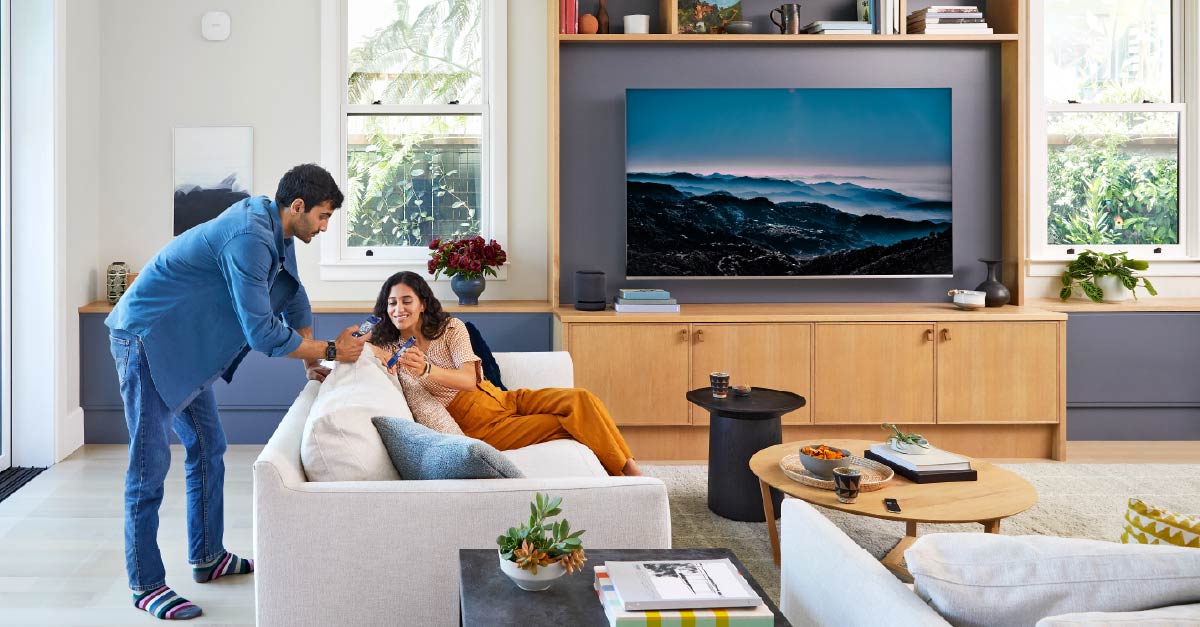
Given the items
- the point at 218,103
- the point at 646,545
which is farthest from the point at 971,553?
the point at 218,103

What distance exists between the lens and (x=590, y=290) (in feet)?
15.8

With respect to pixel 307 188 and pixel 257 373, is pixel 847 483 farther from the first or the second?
pixel 257 373

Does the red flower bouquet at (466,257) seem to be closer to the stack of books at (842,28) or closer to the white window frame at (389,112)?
the white window frame at (389,112)

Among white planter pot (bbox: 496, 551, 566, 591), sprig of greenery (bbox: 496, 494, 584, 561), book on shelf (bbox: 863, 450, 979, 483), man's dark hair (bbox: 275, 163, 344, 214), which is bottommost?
book on shelf (bbox: 863, 450, 979, 483)

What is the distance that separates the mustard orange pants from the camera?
11.0 feet

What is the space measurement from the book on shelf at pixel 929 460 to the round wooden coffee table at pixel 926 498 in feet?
0.17

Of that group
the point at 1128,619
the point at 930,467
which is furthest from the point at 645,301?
the point at 1128,619

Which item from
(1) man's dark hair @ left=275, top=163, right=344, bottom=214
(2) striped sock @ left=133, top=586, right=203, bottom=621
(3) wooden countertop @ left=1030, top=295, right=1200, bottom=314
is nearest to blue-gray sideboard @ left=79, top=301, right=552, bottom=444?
(1) man's dark hair @ left=275, top=163, right=344, bottom=214

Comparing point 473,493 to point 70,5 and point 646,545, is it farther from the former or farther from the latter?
point 70,5

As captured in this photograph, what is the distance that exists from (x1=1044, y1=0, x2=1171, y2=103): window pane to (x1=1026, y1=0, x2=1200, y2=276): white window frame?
0.05 m

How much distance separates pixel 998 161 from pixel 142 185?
14.9 feet

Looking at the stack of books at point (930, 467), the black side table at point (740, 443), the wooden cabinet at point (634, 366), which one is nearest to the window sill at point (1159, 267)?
the wooden cabinet at point (634, 366)

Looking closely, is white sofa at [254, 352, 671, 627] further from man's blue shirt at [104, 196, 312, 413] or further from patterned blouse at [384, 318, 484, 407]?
patterned blouse at [384, 318, 484, 407]

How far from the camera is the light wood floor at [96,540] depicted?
2908 millimetres
